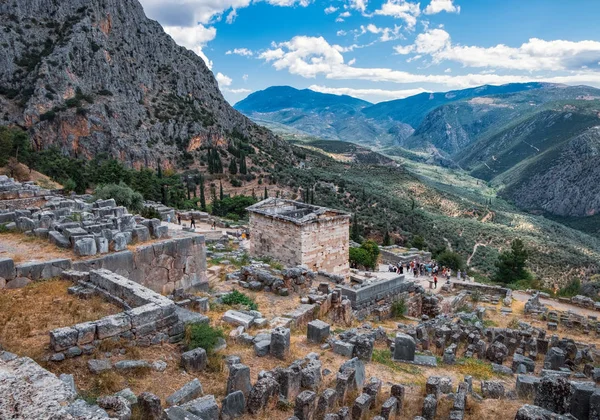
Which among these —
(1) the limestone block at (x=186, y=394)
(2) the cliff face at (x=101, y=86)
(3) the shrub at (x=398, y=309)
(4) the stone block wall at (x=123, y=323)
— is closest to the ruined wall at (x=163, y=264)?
(4) the stone block wall at (x=123, y=323)

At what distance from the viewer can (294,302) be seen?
42.7ft

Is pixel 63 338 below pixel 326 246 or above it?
above

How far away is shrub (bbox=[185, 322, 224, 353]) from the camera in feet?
25.0

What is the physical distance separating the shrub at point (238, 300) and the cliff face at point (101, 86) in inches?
2340

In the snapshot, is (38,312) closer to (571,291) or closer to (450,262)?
(571,291)

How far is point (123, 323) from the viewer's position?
23.3 ft

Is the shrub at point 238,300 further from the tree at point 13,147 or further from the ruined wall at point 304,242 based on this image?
the tree at point 13,147

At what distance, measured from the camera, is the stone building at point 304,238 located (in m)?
19.4

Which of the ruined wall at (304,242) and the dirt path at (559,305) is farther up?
the ruined wall at (304,242)

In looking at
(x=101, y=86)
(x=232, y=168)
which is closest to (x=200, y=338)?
(x=232, y=168)

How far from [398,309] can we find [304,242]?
5229 mm

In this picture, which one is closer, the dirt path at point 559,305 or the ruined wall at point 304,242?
the ruined wall at point 304,242

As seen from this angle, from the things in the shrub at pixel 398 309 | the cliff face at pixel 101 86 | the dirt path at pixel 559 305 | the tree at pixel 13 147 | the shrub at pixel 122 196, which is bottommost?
the dirt path at pixel 559 305

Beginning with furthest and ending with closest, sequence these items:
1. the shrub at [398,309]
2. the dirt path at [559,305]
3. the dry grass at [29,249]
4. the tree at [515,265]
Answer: the tree at [515,265] → the dirt path at [559,305] → the shrub at [398,309] → the dry grass at [29,249]
